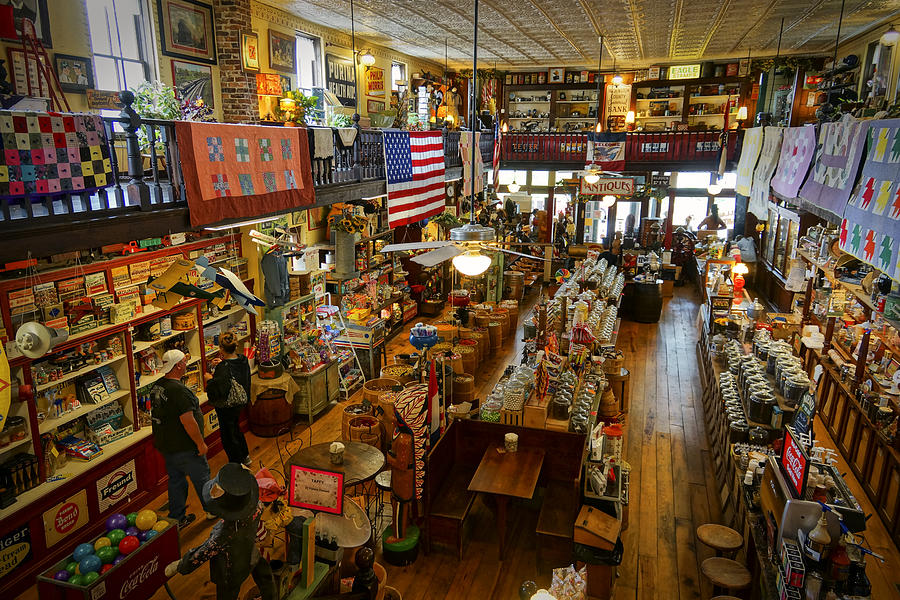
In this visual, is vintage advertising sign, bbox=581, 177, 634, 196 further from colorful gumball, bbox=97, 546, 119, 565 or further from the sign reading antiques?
colorful gumball, bbox=97, 546, 119, 565

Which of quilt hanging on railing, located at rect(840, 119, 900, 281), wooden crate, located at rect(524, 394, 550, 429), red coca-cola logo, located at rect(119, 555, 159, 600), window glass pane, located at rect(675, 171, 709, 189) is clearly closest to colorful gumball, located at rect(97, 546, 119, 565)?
red coca-cola logo, located at rect(119, 555, 159, 600)

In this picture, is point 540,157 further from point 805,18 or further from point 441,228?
point 805,18

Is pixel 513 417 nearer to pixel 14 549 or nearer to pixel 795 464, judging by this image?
pixel 795 464

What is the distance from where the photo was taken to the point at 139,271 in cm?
632

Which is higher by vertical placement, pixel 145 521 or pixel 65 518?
pixel 145 521

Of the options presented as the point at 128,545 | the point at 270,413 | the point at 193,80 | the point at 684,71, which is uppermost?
the point at 684,71

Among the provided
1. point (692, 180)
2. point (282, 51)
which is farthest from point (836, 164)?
point (692, 180)

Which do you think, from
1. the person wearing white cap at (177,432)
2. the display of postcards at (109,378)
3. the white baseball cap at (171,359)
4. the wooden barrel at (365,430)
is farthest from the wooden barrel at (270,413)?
the white baseball cap at (171,359)

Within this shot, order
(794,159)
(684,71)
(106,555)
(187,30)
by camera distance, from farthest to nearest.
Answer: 1. (684,71)
2. (794,159)
3. (187,30)
4. (106,555)

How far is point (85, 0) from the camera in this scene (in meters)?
6.22

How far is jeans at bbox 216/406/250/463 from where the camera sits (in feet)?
21.4

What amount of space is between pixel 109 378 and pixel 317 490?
3.47 metres

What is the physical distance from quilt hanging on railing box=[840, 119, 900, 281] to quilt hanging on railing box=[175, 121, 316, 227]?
536 centimetres

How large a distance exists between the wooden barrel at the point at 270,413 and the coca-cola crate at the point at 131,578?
2.75 m
